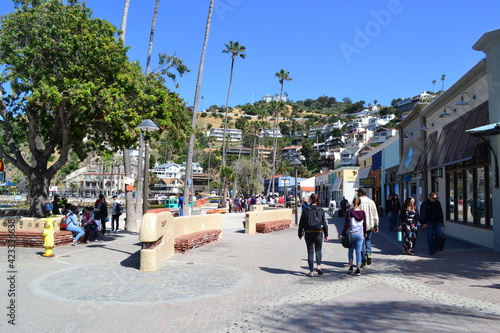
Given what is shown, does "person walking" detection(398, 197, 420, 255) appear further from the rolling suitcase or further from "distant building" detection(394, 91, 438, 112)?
"distant building" detection(394, 91, 438, 112)

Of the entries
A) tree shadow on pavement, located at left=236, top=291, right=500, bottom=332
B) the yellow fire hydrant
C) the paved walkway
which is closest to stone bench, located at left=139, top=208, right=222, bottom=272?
the paved walkway

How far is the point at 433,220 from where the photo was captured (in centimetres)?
1180

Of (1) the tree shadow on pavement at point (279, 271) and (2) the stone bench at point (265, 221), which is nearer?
(1) the tree shadow on pavement at point (279, 271)

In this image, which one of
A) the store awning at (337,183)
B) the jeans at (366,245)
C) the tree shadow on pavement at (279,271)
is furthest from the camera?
the store awning at (337,183)

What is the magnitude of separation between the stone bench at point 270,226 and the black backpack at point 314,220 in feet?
34.3

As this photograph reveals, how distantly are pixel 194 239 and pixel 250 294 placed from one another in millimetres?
5800

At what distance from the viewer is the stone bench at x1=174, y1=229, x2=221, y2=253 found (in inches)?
480

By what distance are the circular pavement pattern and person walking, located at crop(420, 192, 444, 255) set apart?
18.3 feet

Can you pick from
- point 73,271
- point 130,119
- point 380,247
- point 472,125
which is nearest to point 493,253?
point 380,247

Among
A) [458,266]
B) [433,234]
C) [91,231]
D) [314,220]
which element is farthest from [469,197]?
[91,231]

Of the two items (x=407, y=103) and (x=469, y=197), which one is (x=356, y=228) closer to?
(x=469, y=197)

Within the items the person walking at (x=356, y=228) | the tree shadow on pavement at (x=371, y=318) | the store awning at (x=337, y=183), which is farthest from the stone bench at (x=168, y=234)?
the store awning at (x=337, y=183)

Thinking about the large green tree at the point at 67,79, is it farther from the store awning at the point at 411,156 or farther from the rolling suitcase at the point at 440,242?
the store awning at the point at 411,156

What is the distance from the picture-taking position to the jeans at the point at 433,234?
11773mm
